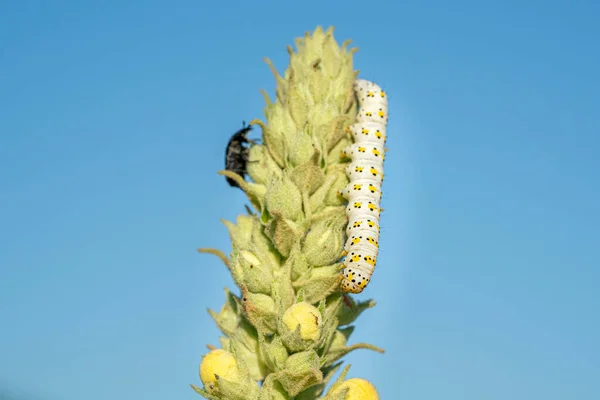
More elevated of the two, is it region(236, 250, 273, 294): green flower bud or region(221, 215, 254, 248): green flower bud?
region(221, 215, 254, 248): green flower bud

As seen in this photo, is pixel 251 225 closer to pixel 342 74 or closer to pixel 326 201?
pixel 326 201

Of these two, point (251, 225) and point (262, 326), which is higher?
point (251, 225)

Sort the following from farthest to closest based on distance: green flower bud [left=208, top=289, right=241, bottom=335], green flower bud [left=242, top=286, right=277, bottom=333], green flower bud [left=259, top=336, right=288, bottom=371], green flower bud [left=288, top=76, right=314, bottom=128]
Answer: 1. green flower bud [left=288, top=76, right=314, bottom=128]
2. green flower bud [left=208, top=289, right=241, bottom=335]
3. green flower bud [left=242, top=286, right=277, bottom=333]
4. green flower bud [left=259, top=336, right=288, bottom=371]

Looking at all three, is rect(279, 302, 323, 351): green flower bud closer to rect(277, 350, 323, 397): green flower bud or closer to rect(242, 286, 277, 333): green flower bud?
rect(277, 350, 323, 397): green flower bud

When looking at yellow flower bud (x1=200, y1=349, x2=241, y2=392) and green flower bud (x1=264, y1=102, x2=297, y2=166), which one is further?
green flower bud (x1=264, y1=102, x2=297, y2=166)

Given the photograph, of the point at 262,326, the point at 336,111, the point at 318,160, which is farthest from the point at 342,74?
the point at 262,326

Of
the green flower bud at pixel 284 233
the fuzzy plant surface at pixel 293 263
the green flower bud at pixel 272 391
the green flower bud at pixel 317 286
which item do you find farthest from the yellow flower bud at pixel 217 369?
the green flower bud at pixel 284 233

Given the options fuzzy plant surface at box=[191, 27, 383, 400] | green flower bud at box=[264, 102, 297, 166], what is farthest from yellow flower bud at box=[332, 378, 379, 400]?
green flower bud at box=[264, 102, 297, 166]
